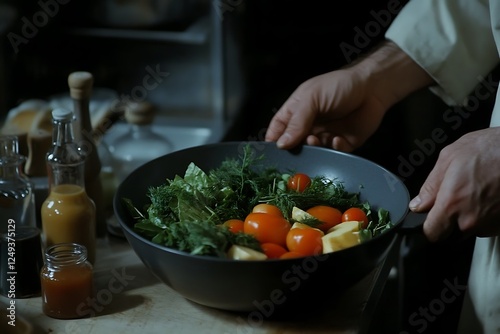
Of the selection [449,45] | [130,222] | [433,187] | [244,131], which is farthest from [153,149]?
[433,187]

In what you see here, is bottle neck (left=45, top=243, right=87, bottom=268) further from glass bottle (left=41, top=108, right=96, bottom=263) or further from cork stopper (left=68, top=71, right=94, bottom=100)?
cork stopper (left=68, top=71, right=94, bottom=100)

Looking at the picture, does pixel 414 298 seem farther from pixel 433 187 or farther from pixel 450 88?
pixel 433 187

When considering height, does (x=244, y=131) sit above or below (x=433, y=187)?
below

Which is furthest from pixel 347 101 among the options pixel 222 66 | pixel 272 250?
pixel 222 66

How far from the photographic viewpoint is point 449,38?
1.39 m

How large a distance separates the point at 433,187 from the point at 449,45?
411 mm

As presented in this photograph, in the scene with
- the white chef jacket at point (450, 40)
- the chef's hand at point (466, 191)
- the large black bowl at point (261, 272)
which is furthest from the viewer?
the white chef jacket at point (450, 40)

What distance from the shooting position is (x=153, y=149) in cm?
170

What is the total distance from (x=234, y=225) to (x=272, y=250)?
3.1 inches

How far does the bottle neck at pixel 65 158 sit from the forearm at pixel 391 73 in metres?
0.53
